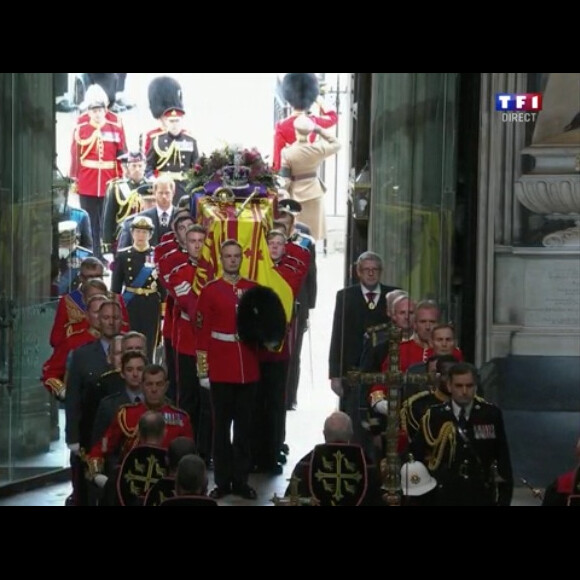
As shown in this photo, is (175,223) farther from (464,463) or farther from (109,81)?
(464,463)

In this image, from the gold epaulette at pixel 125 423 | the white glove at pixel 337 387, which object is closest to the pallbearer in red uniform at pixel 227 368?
the white glove at pixel 337 387

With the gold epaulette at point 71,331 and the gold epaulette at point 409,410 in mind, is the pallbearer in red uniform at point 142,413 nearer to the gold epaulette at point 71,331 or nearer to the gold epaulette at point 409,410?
the gold epaulette at point 71,331

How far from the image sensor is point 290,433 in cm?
1225

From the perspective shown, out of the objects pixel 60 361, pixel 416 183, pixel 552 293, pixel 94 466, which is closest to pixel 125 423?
pixel 94 466

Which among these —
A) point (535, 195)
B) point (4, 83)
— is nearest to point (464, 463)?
point (535, 195)

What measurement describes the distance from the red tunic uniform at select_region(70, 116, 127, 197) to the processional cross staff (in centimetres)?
158

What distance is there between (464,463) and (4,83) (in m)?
2.36

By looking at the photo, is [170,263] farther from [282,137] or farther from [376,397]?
[376,397]

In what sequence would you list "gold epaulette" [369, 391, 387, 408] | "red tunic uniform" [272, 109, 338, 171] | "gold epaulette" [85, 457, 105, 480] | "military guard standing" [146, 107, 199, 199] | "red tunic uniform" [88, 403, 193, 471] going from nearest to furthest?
"red tunic uniform" [88, 403, 193, 471] → "gold epaulette" [85, 457, 105, 480] → "gold epaulette" [369, 391, 387, 408] → "military guard standing" [146, 107, 199, 199] → "red tunic uniform" [272, 109, 338, 171]

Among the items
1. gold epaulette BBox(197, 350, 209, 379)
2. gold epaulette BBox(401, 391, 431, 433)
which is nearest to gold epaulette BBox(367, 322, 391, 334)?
gold epaulette BBox(401, 391, 431, 433)

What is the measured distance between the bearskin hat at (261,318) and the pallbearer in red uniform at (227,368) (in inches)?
1.0

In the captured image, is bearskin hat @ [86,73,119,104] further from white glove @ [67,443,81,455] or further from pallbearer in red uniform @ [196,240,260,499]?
white glove @ [67,443,81,455]

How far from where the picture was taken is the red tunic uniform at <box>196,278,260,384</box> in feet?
39.7

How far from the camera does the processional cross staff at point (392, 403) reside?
1150 cm
